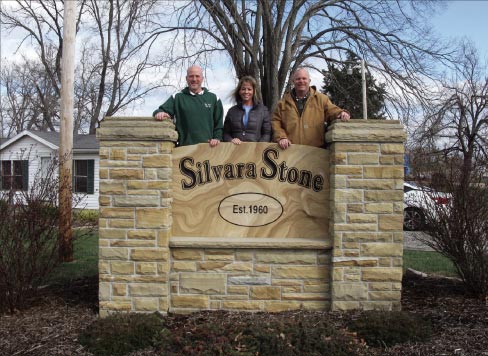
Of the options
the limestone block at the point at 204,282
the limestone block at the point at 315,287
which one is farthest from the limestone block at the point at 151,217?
the limestone block at the point at 315,287

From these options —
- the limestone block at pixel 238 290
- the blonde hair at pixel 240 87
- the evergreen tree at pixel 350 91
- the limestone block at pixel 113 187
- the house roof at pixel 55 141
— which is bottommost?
the limestone block at pixel 238 290

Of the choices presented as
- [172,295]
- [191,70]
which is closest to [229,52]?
[191,70]

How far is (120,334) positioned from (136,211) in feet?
3.63

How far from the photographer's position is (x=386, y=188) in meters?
4.54

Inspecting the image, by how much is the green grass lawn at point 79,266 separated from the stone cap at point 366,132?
9.39ft

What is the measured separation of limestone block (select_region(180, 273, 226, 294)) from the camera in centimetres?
458

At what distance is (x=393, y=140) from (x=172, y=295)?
250cm

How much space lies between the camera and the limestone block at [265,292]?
15.0ft

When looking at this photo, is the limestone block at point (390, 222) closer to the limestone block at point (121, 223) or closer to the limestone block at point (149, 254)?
the limestone block at point (149, 254)

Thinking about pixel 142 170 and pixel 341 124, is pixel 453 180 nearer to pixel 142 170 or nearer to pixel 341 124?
pixel 341 124

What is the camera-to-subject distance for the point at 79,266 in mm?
7246

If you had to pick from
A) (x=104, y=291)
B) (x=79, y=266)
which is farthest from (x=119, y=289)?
(x=79, y=266)

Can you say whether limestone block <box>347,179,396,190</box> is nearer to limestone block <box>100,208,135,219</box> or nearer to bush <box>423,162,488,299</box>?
bush <box>423,162,488,299</box>

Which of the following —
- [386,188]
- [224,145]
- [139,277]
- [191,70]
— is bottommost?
[139,277]
